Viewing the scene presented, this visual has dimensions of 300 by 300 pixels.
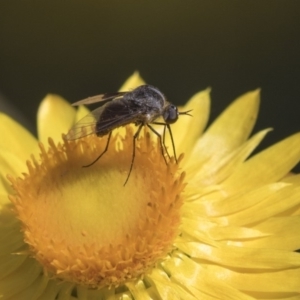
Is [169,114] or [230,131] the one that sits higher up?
[169,114]

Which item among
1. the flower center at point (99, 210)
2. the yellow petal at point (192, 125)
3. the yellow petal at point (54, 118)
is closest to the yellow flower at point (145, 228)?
the flower center at point (99, 210)

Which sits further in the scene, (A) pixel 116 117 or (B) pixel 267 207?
(B) pixel 267 207

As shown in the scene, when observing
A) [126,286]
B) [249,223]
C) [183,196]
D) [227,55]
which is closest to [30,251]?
[126,286]

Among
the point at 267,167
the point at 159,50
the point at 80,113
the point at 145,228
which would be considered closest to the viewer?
the point at 145,228

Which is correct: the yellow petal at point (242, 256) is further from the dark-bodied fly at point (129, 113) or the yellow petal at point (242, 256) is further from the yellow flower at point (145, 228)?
the dark-bodied fly at point (129, 113)

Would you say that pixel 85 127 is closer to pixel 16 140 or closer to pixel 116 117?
pixel 116 117

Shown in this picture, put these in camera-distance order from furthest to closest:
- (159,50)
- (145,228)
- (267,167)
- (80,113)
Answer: (159,50), (80,113), (267,167), (145,228)

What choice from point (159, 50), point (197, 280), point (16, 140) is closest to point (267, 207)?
point (197, 280)

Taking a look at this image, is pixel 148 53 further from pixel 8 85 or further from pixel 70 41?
pixel 8 85
